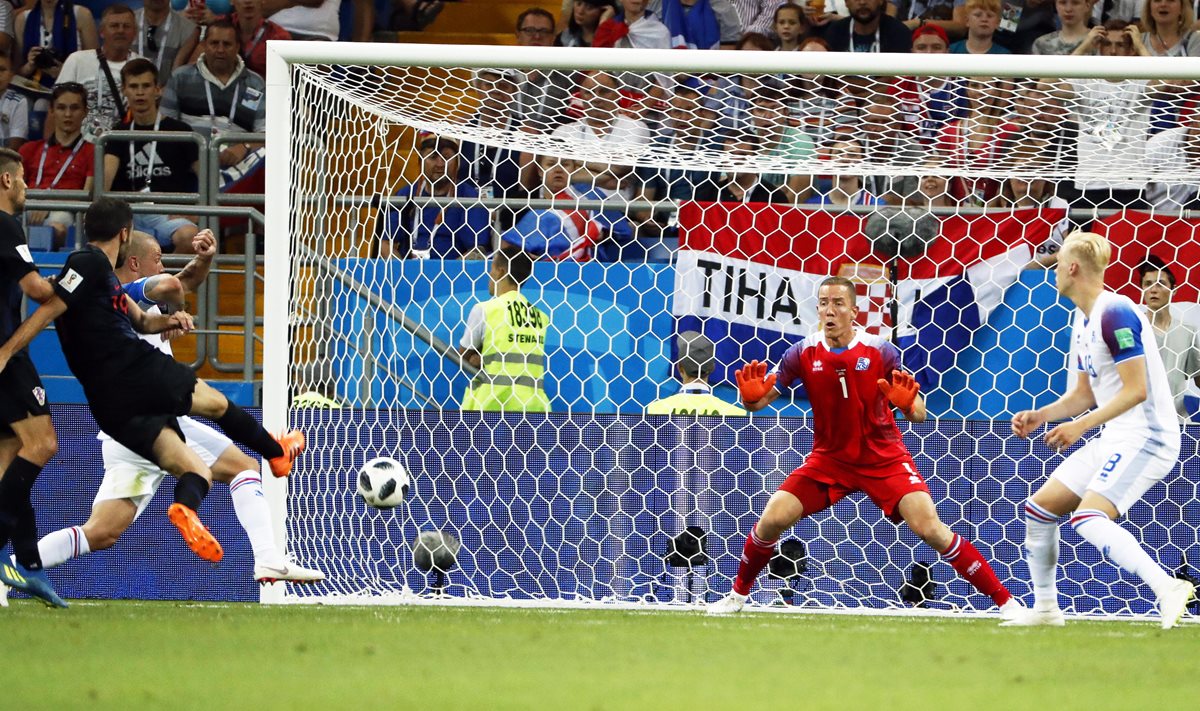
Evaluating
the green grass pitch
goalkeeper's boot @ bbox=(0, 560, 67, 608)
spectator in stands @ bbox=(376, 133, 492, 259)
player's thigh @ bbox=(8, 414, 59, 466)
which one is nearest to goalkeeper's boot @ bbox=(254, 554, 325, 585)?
the green grass pitch

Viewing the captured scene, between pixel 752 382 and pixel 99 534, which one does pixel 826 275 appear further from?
pixel 99 534

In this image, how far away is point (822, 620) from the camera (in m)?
7.46

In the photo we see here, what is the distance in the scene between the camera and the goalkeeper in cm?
774

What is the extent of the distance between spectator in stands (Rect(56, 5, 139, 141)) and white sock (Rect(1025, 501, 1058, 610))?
25.2ft

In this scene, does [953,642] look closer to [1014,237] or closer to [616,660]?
[616,660]

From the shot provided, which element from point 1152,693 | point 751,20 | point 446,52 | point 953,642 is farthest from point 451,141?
point 1152,693

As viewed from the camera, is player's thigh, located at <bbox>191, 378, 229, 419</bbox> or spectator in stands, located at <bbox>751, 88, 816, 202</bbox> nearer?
player's thigh, located at <bbox>191, 378, 229, 419</bbox>

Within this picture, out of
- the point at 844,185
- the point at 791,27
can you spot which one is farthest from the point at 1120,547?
the point at 791,27

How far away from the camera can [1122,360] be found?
6.80 m

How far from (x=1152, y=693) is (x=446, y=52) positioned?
15.4ft

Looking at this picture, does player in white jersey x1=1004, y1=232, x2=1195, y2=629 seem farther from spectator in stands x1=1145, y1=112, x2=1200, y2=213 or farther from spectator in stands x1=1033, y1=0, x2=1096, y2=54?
spectator in stands x1=1033, y1=0, x2=1096, y2=54

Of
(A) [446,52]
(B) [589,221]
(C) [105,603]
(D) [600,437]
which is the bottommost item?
(C) [105,603]

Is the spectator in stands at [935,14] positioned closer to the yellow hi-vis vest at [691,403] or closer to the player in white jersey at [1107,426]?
the yellow hi-vis vest at [691,403]

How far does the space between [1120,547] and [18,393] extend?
187 inches
